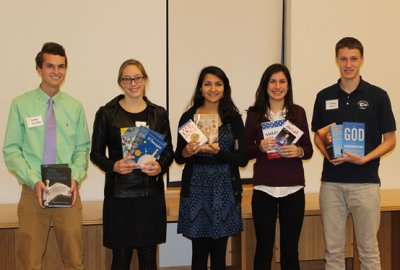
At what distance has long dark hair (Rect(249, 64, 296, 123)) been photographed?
3.39 metres

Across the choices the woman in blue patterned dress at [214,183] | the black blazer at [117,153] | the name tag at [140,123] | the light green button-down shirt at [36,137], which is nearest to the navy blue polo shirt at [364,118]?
the woman in blue patterned dress at [214,183]

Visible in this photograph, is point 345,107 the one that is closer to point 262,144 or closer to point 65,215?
point 262,144

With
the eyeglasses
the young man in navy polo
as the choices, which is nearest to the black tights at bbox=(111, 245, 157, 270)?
the eyeglasses

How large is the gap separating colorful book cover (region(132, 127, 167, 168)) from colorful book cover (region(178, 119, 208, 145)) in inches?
6.5

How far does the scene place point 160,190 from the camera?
3193 mm

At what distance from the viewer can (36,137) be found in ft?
10.3

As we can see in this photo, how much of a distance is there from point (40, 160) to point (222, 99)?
4.24 feet

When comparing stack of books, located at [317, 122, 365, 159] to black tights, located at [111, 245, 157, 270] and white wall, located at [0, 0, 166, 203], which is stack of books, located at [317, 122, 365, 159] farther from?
white wall, located at [0, 0, 166, 203]

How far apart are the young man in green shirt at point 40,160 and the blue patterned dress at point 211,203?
0.75m

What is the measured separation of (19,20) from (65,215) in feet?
6.66

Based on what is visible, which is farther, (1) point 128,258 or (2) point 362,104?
Answer: (2) point 362,104

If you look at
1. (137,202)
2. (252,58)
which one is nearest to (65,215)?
(137,202)

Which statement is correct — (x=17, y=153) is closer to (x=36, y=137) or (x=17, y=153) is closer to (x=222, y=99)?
(x=36, y=137)

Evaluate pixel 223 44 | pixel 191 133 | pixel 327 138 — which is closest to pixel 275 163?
pixel 327 138
